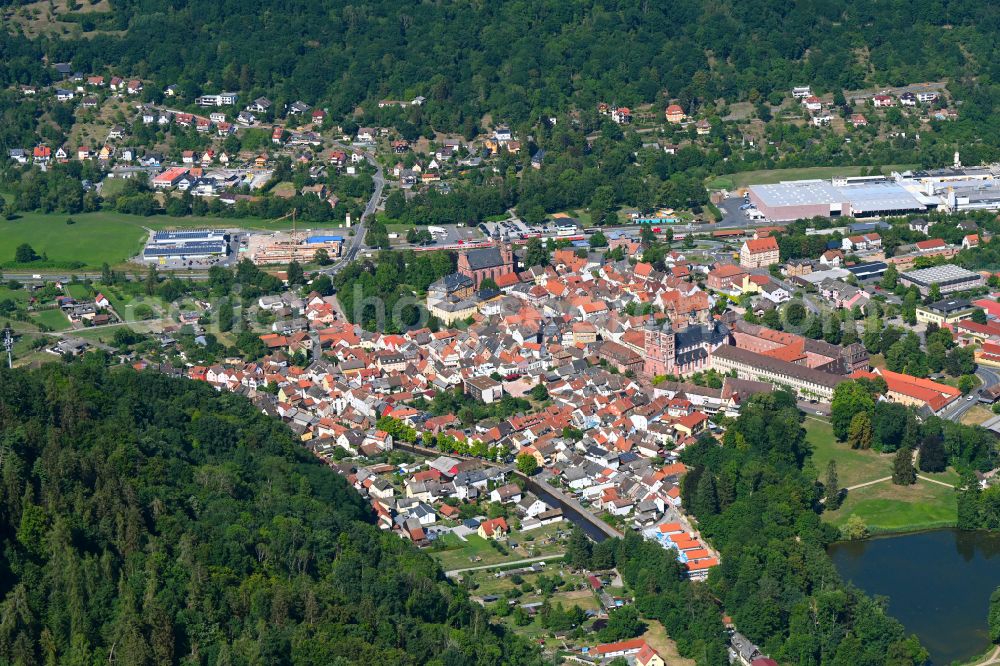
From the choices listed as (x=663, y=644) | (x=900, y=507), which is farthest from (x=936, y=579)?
(x=663, y=644)

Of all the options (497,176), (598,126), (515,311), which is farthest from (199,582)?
(598,126)

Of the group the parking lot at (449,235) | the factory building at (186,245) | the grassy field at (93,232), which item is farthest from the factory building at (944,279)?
the factory building at (186,245)

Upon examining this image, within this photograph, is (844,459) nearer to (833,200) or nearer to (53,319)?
(833,200)

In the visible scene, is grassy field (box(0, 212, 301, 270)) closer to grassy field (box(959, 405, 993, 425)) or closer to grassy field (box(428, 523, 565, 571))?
grassy field (box(428, 523, 565, 571))

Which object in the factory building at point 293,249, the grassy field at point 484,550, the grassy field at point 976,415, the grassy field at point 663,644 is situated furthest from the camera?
the factory building at point 293,249

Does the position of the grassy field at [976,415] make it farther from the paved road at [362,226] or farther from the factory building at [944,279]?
the paved road at [362,226]
